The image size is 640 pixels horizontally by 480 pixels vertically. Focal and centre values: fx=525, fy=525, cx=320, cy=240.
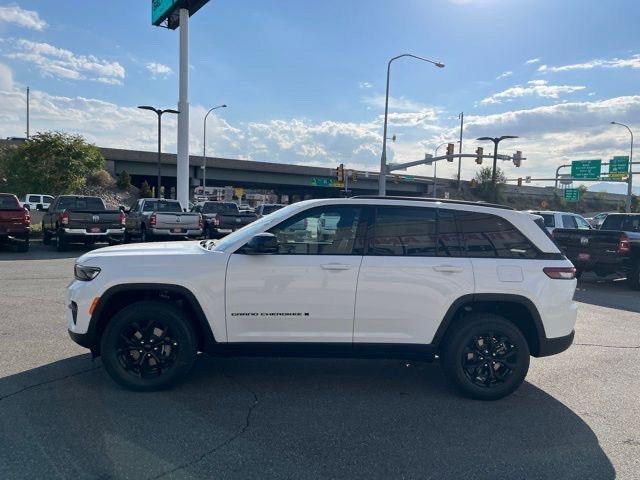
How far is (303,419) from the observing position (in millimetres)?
4238

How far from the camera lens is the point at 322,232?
15.8 feet

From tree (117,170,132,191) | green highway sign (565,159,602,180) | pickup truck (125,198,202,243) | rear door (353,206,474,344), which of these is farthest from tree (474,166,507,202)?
rear door (353,206,474,344)

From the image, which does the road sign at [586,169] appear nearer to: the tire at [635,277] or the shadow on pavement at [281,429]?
the tire at [635,277]

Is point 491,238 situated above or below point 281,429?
above

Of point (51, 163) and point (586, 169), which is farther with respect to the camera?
point (586, 169)

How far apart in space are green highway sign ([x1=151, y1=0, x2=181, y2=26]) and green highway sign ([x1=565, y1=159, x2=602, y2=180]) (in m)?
42.3

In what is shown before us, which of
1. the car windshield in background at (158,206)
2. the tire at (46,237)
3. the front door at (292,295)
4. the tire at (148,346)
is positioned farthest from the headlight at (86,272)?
the car windshield in background at (158,206)

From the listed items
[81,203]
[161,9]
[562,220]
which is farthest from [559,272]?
[161,9]

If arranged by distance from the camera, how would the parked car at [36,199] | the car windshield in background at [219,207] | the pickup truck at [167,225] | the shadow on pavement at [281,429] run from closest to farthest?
1. the shadow on pavement at [281,429]
2. the pickup truck at [167,225]
3. the car windshield in background at [219,207]
4. the parked car at [36,199]

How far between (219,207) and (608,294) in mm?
16523

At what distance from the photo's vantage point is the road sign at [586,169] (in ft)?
172

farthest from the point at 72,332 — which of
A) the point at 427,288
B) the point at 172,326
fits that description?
the point at 427,288

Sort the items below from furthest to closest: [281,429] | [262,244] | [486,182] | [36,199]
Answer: [486,182] < [36,199] < [262,244] < [281,429]

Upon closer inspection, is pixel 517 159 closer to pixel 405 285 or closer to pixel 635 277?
pixel 635 277
